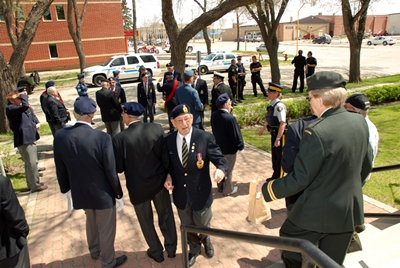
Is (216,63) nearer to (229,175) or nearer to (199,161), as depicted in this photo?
(229,175)

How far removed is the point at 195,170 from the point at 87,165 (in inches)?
48.3

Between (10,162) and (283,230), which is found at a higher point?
(283,230)

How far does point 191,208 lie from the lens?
3713 millimetres

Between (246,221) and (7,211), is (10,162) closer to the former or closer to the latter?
(7,211)

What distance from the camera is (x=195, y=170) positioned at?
11.7ft

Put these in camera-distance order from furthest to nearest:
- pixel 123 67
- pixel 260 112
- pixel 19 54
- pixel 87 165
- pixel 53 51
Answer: pixel 53 51 < pixel 123 67 < pixel 260 112 < pixel 19 54 < pixel 87 165

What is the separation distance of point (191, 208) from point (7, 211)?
192 cm

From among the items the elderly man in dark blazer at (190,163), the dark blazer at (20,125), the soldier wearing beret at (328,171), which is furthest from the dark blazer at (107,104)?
the soldier wearing beret at (328,171)

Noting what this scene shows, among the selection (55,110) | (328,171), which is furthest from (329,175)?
(55,110)

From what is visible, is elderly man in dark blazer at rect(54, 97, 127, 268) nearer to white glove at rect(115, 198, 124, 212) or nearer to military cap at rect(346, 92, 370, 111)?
white glove at rect(115, 198, 124, 212)

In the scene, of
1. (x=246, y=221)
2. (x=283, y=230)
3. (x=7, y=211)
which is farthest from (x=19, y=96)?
(x=283, y=230)

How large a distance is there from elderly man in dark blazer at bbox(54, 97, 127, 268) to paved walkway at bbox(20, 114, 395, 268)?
634 millimetres

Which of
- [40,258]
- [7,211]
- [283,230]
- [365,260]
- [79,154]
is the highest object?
[79,154]

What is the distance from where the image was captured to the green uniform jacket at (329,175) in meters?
2.22
